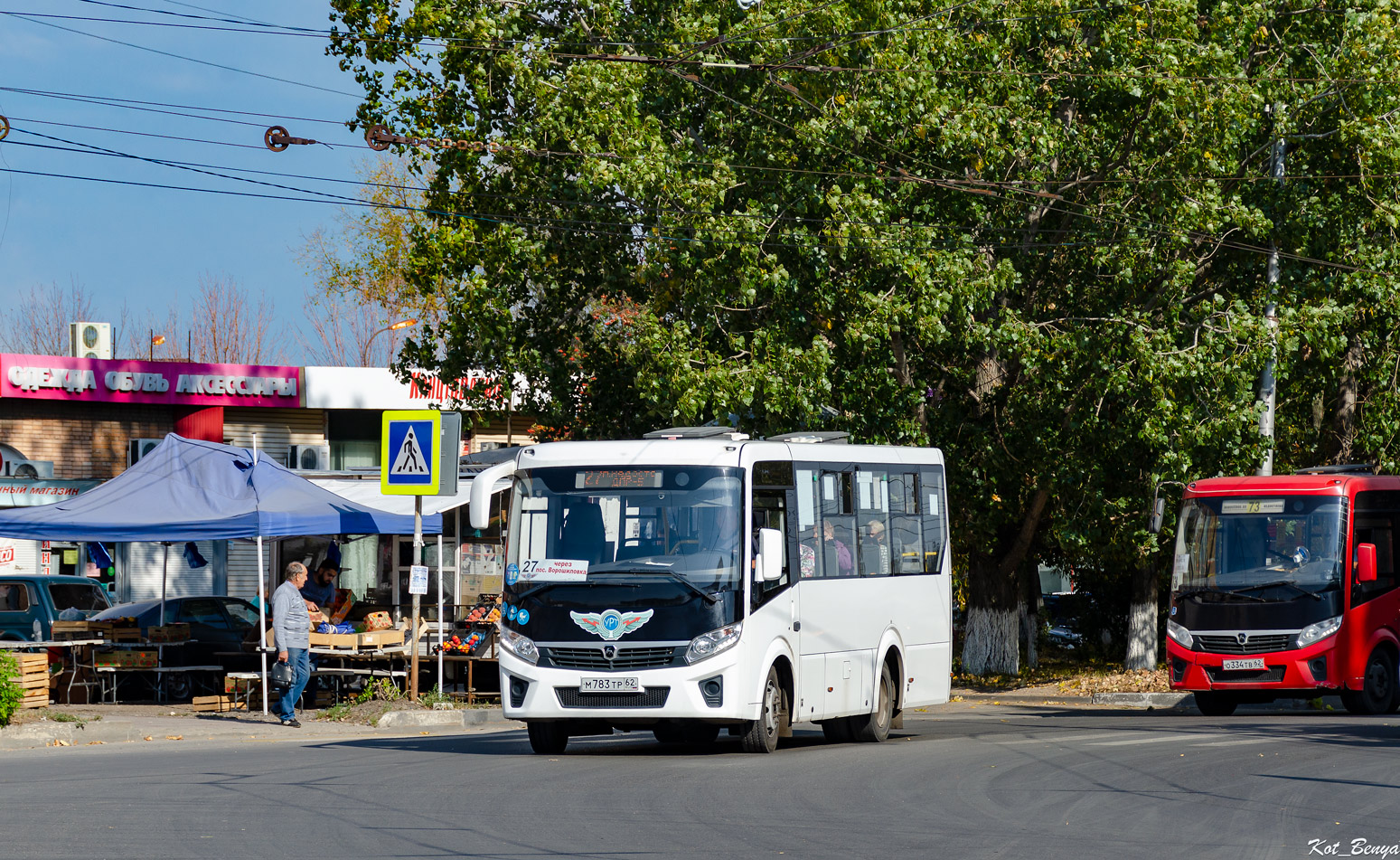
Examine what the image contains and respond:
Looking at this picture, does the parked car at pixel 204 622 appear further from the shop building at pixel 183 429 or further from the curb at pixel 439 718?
the curb at pixel 439 718

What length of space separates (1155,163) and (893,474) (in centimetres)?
871

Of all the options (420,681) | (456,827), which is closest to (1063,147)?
(420,681)

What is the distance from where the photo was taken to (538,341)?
90.3 ft

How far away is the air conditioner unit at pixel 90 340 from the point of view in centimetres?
4178

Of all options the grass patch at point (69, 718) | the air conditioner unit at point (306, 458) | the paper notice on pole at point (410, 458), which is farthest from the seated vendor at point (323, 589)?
the air conditioner unit at point (306, 458)

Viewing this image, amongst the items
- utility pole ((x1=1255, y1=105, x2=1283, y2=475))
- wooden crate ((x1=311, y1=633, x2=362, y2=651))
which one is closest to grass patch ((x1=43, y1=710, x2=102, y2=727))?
wooden crate ((x1=311, y1=633, x2=362, y2=651))

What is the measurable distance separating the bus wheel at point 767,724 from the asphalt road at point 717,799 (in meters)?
0.16

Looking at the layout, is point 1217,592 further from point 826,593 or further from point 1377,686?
point 826,593

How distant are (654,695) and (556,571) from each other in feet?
4.38

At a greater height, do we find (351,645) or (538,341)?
(538,341)

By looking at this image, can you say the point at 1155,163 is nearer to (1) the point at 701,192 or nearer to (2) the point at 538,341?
(1) the point at 701,192

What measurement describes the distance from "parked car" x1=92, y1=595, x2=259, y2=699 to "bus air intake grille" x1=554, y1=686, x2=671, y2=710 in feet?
36.1

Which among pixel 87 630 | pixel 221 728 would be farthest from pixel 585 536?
pixel 87 630

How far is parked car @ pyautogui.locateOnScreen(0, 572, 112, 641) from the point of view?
2761cm
